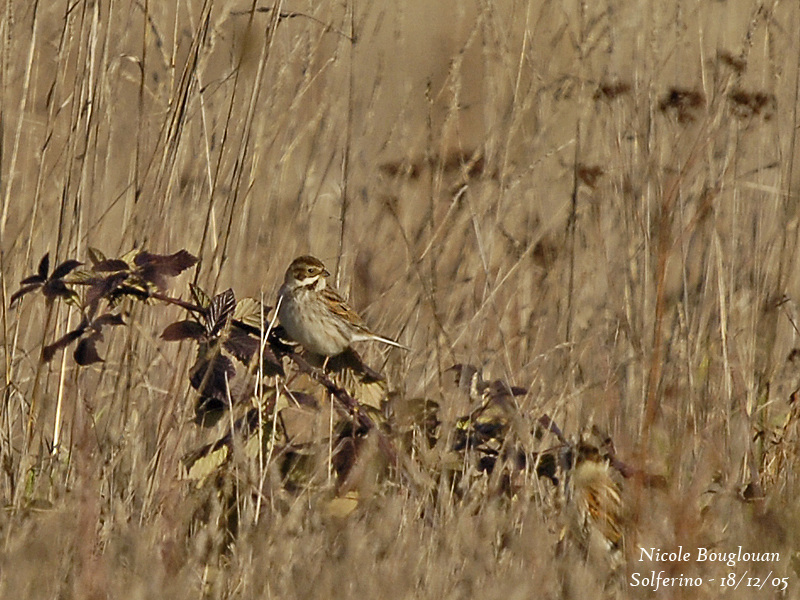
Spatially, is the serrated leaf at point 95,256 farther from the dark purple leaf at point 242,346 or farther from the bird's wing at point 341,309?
the bird's wing at point 341,309

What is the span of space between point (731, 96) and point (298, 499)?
5.67 ft

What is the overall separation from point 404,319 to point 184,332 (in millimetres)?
1065

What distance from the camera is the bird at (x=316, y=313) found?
12.1 feet

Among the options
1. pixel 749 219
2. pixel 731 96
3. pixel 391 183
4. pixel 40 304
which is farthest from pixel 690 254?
pixel 40 304

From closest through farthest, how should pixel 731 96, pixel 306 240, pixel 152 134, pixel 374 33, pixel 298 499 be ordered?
1. pixel 298 499
2. pixel 731 96
3. pixel 152 134
4. pixel 374 33
5. pixel 306 240

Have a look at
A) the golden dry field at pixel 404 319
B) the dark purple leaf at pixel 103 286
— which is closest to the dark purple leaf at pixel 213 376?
the golden dry field at pixel 404 319

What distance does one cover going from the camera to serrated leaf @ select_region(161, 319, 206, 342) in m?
3.09

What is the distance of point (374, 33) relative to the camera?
4215 mm

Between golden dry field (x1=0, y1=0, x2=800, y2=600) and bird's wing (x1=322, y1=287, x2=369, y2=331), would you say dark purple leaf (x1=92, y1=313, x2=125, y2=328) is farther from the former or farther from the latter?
bird's wing (x1=322, y1=287, x2=369, y2=331)

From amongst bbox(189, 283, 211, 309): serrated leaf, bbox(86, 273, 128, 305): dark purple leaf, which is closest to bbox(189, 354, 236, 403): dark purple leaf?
bbox(189, 283, 211, 309): serrated leaf

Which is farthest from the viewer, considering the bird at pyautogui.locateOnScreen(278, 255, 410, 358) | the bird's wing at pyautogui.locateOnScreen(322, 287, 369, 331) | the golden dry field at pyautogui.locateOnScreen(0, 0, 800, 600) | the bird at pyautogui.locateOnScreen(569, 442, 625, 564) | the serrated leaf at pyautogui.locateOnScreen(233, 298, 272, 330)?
the bird's wing at pyautogui.locateOnScreen(322, 287, 369, 331)

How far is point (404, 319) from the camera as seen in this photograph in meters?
4.03

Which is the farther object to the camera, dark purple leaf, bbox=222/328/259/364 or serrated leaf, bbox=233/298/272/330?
serrated leaf, bbox=233/298/272/330

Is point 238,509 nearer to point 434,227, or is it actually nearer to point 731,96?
point 434,227
